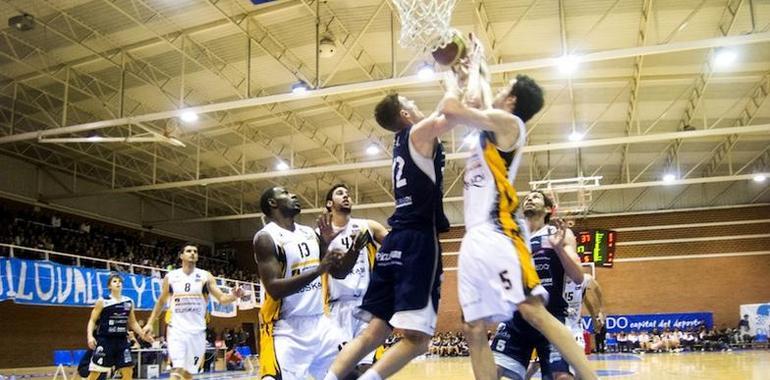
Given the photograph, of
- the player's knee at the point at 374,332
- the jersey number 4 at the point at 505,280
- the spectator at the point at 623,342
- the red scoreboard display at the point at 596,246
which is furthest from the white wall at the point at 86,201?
the jersey number 4 at the point at 505,280

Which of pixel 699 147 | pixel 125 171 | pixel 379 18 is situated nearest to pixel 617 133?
pixel 699 147

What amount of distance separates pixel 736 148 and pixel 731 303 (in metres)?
7.09

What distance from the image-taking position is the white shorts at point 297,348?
4.41 meters

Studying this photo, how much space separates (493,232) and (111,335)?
303 inches

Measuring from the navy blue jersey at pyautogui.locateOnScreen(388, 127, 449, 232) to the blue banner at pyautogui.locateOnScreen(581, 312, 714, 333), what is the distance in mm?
25424

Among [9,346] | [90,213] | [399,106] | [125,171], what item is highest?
[125,171]

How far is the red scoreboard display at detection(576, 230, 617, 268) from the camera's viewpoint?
23547 mm

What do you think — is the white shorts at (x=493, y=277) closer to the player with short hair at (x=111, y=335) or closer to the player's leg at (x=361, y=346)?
the player's leg at (x=361, y=346)

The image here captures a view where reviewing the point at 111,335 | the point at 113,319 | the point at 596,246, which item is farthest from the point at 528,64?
the point at 596,246

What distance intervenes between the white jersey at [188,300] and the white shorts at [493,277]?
5.40m

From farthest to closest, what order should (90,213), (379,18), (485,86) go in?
(90,213), (379,18), (485,86)

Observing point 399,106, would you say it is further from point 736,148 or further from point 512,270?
point 736,148

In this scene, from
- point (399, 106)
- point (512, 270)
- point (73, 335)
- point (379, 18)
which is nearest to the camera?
point (512, 270)

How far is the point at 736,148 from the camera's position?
88.5ft
